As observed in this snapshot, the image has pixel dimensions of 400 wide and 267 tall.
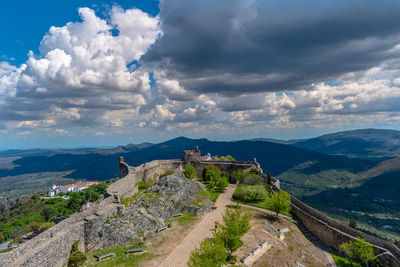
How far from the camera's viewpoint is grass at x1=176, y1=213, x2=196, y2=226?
34688 millimetres

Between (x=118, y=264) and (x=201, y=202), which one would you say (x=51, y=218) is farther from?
(x=118, y=264)

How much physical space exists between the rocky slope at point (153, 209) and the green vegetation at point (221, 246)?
9.67 meters

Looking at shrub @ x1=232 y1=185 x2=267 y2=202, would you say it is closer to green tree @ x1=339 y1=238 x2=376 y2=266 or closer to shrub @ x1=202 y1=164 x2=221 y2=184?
shrub @ x1=202 y1=164 x2=221 y2=184

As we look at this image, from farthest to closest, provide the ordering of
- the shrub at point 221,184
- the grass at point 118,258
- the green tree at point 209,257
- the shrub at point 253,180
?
the shrub at point 221,184, the shrub at point 253,180, the grass at point 118,258, the green tree at point 209,257

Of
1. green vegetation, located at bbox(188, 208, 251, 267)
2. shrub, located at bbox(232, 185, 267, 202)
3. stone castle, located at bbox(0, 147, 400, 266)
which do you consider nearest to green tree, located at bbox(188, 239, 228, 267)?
green vegetation, located at bbox(188, 208, 251, 267)

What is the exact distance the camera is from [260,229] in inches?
1312

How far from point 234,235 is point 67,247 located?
18455 mm

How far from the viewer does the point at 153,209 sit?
1432 inches

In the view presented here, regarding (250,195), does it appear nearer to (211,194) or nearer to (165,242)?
(211,194)

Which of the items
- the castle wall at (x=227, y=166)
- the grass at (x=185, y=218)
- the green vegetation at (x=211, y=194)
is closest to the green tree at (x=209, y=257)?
the grass at (x=185, y=218)

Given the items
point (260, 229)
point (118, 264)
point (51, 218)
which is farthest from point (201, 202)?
point (51, 218)

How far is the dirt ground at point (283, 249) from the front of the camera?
1050 inches

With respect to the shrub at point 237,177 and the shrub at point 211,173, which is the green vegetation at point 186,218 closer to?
the shrub at point 211,173

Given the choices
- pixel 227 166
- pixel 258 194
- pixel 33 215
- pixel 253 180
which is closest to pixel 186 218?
pixel 258 194
